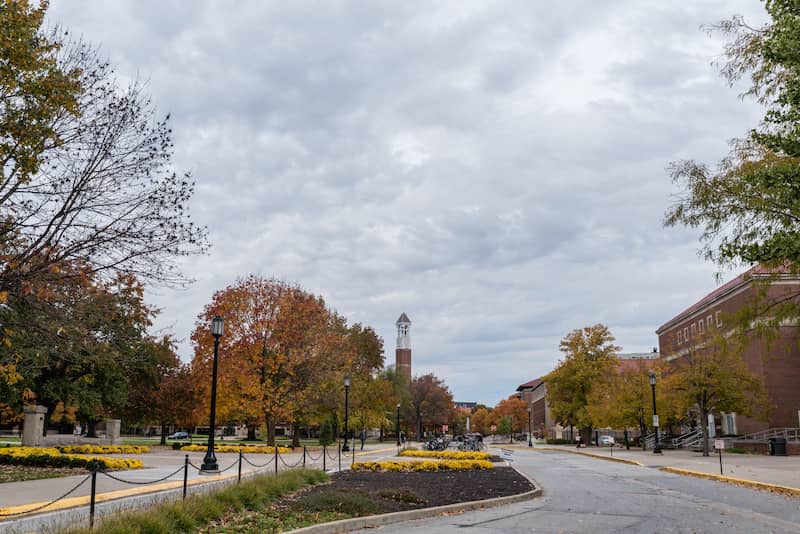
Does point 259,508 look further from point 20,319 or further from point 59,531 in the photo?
point 20,319

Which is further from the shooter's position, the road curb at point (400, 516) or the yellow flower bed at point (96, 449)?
the yellow flower bed at point (96, 449)

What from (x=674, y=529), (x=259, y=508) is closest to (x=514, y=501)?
(x=674, y=529)

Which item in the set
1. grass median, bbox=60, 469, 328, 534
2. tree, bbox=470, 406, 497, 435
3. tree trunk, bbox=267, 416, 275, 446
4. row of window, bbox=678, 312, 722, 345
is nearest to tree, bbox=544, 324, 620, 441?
row of window, bbox=678, 312, 722, 345

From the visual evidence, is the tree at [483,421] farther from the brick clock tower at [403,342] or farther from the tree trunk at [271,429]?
the tree trunk at [271,429]

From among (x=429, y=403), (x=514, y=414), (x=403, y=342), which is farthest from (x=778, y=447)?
(x=514, y=414)

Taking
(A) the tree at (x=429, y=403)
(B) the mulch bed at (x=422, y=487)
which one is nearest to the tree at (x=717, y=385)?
(B) the mulch bed at (x=422, y=487)

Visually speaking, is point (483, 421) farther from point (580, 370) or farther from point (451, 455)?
point (451, 455)

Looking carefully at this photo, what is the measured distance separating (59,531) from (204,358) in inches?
1474

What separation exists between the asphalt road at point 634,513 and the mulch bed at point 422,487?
3.85 feet

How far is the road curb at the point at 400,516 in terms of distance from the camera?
12.0 metres

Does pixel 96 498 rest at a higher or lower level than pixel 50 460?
lower

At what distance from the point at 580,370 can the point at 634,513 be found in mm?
56128

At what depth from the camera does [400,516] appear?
45.8 ft

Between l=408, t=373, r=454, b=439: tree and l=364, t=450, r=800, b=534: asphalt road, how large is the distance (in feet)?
264
